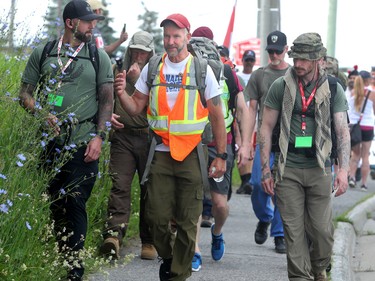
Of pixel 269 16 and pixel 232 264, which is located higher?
pixel 269 16

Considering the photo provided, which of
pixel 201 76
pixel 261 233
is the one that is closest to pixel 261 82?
pixel 261 233

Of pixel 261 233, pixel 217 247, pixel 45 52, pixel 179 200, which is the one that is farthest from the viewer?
pixel 261 233

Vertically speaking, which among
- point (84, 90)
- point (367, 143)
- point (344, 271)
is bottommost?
point (367, 143)

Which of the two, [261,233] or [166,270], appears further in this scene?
[261,233]

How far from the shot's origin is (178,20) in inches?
297

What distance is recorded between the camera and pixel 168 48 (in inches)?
297

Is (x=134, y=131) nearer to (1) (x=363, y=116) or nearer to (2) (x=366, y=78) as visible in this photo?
(1) (x=363, y=116)

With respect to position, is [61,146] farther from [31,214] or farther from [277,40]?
[277,40]

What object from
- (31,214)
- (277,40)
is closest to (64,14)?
(31,214)

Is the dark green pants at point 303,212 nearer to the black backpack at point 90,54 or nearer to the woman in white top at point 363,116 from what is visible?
the black backpack at point 90,54

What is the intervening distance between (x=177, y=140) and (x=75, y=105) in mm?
730

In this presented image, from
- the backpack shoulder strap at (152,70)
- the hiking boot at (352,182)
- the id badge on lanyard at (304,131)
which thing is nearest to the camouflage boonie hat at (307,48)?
the id badge on lanyard at (304,131)

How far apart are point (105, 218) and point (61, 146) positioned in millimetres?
2081

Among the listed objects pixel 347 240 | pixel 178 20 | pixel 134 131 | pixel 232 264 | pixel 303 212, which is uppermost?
pixel 178 20
